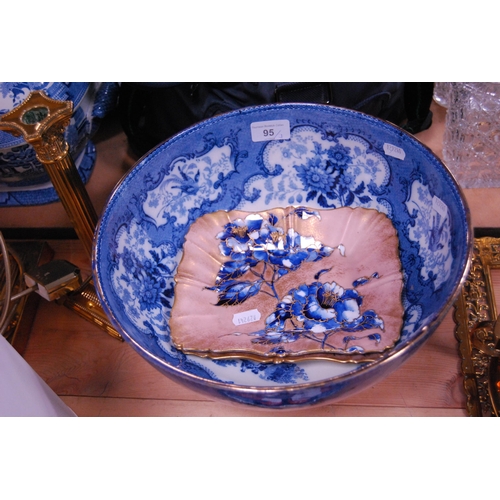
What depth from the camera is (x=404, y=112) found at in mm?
904

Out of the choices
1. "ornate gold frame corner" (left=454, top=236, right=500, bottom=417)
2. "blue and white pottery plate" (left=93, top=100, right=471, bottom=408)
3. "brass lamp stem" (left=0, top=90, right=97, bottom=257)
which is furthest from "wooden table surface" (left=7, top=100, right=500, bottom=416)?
"brass lamp stem" (left=0, top=90, right=97, bottom=257)

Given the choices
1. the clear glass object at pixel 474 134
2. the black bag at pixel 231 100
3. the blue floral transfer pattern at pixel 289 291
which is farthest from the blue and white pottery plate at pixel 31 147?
the clear glass object at pixel 474 134

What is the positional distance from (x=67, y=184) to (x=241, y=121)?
22 cm

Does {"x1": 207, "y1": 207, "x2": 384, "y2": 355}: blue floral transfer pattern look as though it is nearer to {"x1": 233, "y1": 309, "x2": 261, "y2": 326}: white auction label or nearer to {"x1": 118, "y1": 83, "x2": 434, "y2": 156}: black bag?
{"x1": 233, "y1": 309, "x2": 261, "y2": 326}: white auction label

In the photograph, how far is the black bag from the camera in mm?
752

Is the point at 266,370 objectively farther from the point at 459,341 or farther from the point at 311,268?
the point at 459,341

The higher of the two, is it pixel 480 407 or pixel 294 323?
pixel 294 323

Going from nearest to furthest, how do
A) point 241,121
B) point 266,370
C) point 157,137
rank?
point 266,370
point 241,121
point 157,137

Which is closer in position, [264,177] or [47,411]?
[47,411]

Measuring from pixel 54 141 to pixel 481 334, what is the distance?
0.54m

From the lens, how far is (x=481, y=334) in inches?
26.7

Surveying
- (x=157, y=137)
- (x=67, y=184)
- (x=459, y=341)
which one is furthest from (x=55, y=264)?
(x=459, y=341)

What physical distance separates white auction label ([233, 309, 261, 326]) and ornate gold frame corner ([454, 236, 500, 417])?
266 mm

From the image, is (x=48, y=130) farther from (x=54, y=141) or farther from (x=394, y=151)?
(x=394, y=151)
